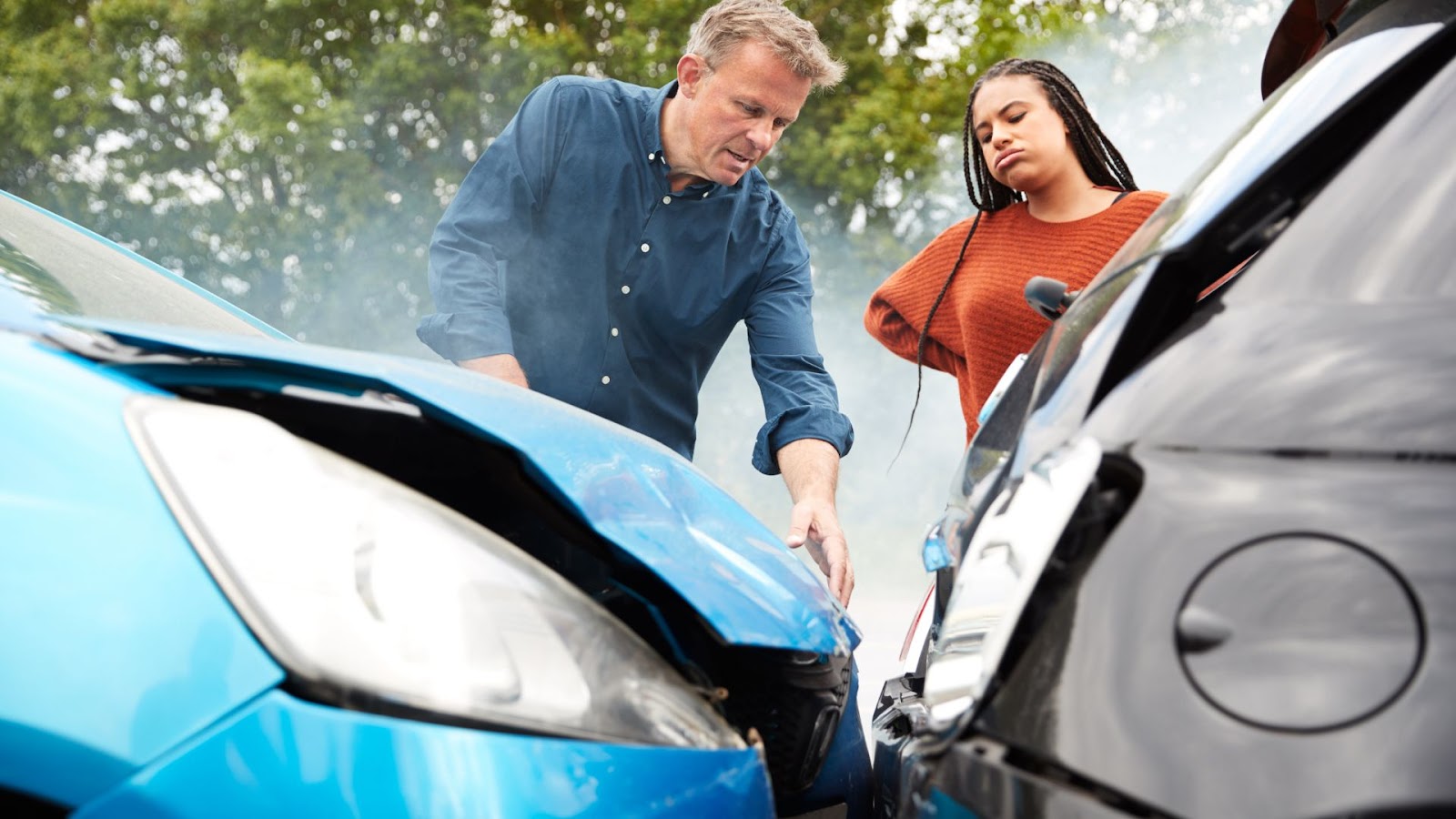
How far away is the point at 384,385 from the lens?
3.31 feet

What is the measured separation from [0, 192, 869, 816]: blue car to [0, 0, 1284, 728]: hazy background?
13547 millimetres

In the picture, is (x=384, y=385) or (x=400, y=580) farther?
(x=384, y=385)

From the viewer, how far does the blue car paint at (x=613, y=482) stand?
1016mm

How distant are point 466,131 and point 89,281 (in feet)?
47.1

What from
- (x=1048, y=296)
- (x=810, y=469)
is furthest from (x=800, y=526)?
(x=1048, y=296)

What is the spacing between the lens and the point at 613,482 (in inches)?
Result: 45.0

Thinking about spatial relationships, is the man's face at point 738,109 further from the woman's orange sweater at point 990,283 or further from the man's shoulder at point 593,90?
the woman's orange sweater at point 990,283

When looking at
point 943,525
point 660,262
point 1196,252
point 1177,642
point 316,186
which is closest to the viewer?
point 1177,642

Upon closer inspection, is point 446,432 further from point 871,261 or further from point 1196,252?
point 871,261

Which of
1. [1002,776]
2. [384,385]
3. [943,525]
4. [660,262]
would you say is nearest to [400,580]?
[384,385]

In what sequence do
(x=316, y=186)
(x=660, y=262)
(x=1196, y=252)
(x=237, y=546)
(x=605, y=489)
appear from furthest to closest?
(x=316, y=186) < (x=660, y=262) < (x=605, y=489) < (x=1196, y=252) < (x=237, y=546)

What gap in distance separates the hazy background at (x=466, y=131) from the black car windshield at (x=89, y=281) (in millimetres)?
12893

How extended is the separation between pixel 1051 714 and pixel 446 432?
553 millimetres

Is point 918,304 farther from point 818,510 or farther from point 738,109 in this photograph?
point 818,510
